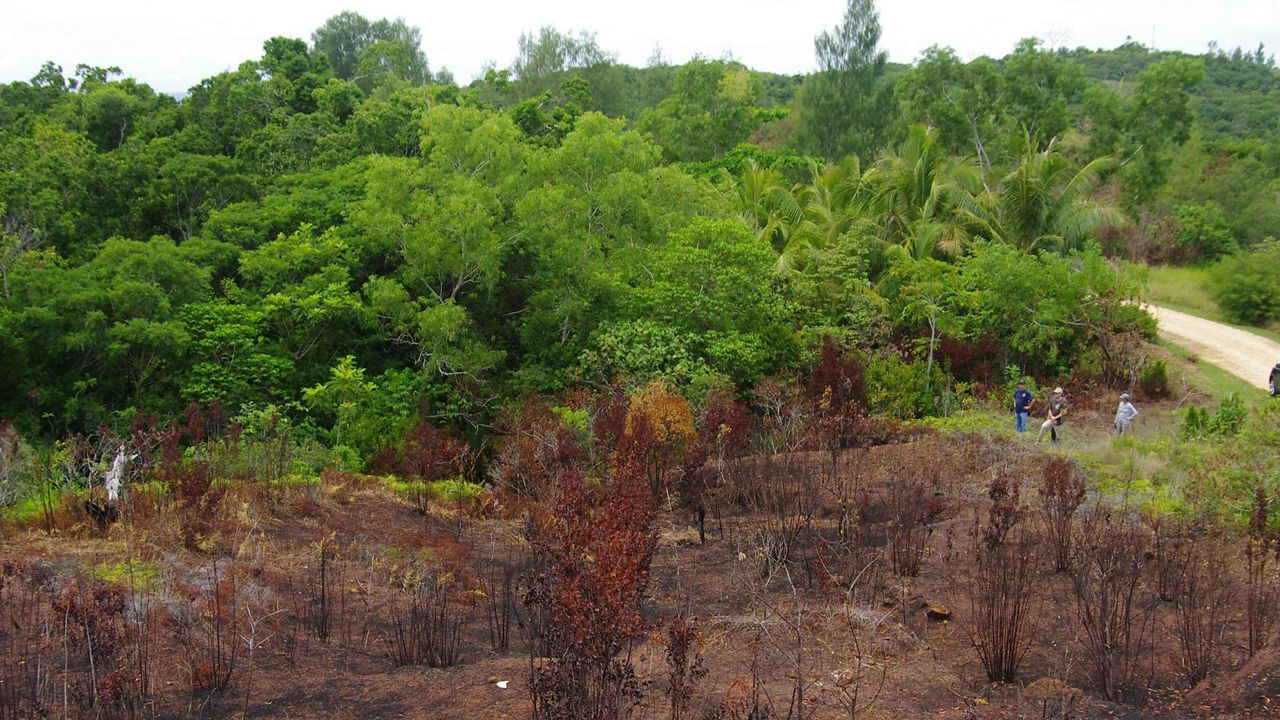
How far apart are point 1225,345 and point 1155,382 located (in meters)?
4.84

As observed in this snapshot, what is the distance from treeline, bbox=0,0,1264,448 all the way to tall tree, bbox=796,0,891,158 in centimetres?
1095

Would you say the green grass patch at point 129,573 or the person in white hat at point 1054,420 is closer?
the green grass patch at point 129,573

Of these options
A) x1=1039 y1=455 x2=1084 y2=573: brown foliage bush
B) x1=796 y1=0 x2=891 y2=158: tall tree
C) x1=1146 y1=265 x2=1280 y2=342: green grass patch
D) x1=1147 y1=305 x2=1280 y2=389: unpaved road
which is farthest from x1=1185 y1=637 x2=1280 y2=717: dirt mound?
x1=796 y1=0 x2=891 y2=158: tall tree

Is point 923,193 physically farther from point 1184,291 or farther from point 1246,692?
point 1246,692

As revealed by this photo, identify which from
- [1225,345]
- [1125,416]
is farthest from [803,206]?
[1125,416]

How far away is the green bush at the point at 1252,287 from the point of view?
2366 centimetres

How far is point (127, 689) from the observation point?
5254 mm

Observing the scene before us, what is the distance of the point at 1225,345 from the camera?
71.5 ft

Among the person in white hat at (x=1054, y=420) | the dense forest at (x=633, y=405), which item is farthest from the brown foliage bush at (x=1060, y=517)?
the person in white hat at (x=1054, y=420)

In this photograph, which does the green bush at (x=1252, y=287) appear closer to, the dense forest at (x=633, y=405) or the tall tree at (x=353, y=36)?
the dense forest at (x=633, y=405)

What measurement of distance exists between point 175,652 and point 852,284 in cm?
1621

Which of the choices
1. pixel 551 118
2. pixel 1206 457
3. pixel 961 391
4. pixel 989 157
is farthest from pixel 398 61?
pixel 1206 457

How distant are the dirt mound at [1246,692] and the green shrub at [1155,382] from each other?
1395 cm

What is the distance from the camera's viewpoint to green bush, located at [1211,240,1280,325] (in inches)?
931
